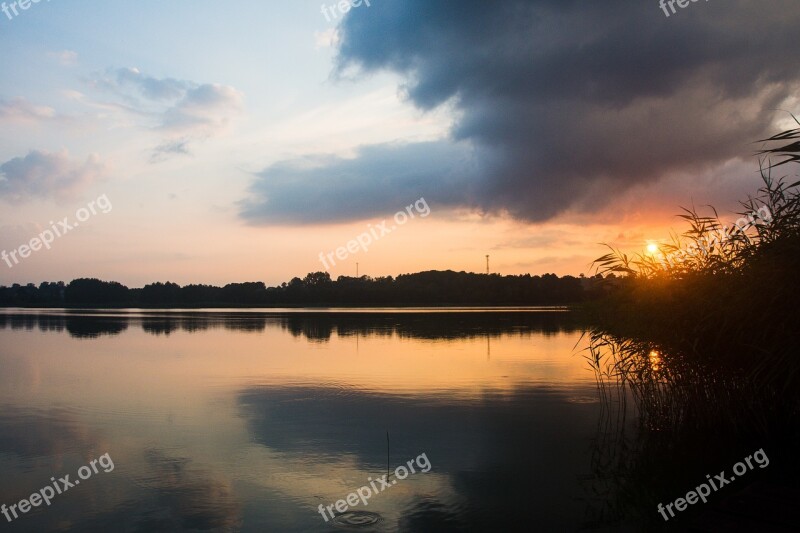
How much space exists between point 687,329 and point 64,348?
30.1 meters

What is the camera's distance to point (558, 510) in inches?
351

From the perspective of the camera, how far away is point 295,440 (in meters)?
12.6

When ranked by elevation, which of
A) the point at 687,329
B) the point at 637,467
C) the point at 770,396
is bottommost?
the point at 637,467

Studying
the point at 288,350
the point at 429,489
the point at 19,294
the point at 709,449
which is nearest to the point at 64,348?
the point at 288,350

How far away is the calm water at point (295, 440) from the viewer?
8625mm

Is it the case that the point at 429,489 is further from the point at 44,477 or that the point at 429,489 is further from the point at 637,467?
the point at 44,477

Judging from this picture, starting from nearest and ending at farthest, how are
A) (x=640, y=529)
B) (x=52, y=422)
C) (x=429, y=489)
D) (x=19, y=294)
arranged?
(x=640, y=529) → (x=429, y=489) → (x=52, y=422) → (x=19, y=294)

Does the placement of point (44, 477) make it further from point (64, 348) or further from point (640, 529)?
point (64, 348)

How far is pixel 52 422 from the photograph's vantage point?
1434cm

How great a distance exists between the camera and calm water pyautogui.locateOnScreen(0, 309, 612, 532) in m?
8.62

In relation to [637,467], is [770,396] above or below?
above

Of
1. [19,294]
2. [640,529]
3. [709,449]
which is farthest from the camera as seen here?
[19,294]

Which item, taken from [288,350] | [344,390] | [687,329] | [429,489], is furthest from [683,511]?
[288,350]

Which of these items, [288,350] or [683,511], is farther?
[288,350]
